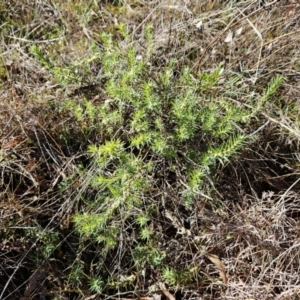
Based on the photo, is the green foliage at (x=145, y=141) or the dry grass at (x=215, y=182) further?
the dry grass at (x=215, y=182)

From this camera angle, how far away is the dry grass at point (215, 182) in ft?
7.64

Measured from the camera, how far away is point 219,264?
7.73 feet

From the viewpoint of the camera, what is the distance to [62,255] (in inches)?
93.2

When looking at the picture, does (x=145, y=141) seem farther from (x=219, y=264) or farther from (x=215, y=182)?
(x=219, y=264)

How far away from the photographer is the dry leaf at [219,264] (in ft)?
7.70

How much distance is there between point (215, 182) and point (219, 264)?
0.33m

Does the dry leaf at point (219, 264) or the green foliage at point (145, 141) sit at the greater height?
the green foliage at point (145, 141)

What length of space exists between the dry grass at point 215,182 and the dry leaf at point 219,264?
19 millimetres

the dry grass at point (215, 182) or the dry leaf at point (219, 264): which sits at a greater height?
the dry grass at point (215, 182)

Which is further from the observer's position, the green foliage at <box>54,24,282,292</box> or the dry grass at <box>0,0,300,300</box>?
the dry grass at <box>0,0,300,300</box>

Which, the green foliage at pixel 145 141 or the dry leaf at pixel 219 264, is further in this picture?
the dry leaf at pixel 219 264

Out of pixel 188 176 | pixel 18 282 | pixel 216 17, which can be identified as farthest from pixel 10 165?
pixel 216 17

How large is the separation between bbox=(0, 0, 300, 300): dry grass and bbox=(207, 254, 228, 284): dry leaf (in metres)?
0.02

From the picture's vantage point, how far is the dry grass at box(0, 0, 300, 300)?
233cm
